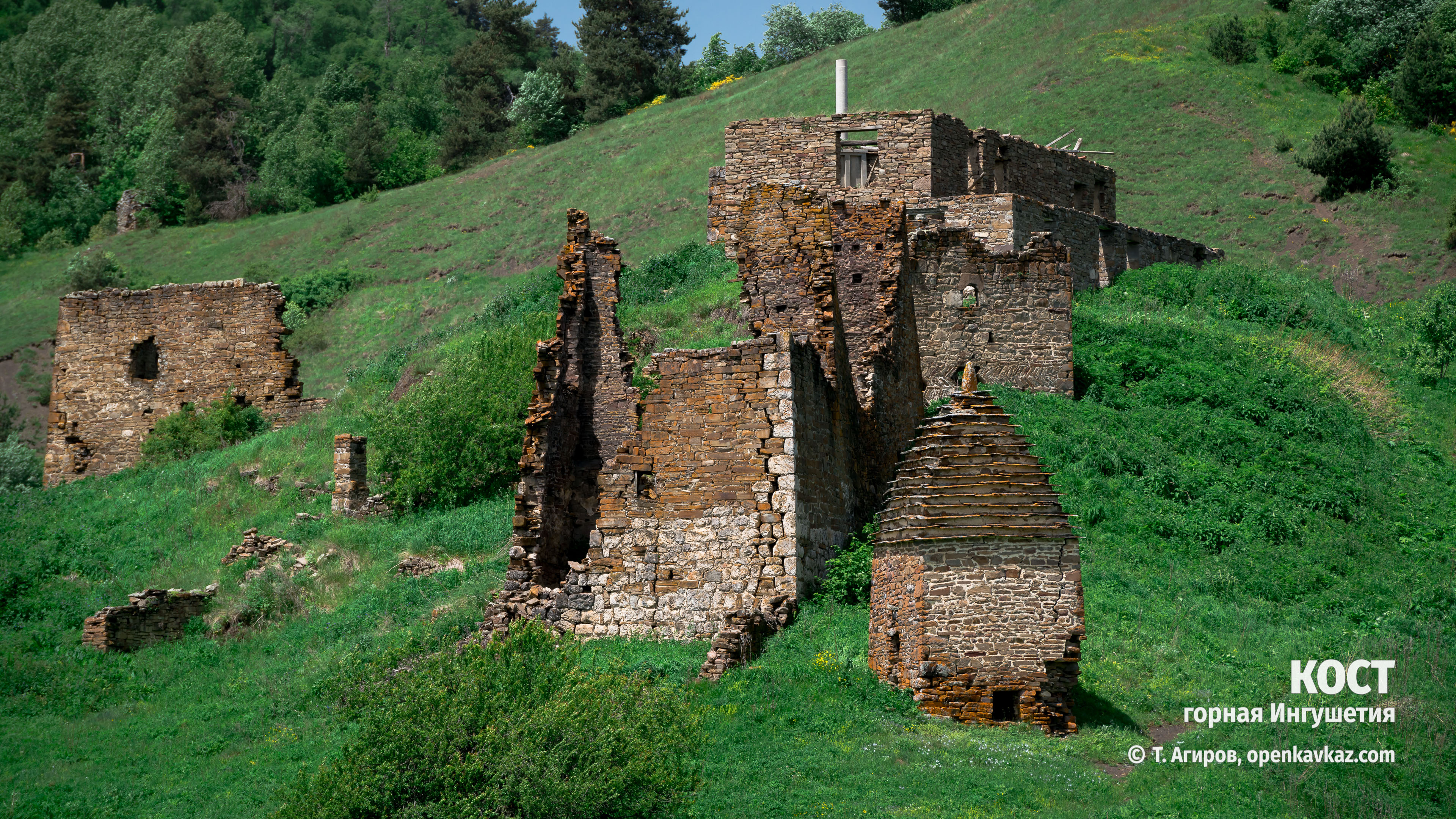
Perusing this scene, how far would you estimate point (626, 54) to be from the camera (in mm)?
78188

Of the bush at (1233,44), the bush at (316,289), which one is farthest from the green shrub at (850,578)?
the bush at (1233,44)

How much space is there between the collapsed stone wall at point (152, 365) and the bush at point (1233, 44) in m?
37.3

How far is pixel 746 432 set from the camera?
17.1m

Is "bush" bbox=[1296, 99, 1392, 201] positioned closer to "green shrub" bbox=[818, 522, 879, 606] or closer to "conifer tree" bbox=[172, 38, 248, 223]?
"green shrub" bbox=[818, 522, 879, 606]

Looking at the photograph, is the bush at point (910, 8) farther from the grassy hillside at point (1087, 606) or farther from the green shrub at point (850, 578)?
the green shrub at point (850, 578)

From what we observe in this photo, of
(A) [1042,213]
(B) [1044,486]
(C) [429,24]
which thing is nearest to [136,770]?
(B) [1044,486]

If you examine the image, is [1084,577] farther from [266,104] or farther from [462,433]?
[266,104]

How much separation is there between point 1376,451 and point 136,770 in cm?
2039

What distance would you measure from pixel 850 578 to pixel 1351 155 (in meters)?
35.6

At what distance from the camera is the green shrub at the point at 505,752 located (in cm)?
1131

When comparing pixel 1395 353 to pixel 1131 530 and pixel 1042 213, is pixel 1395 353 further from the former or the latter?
pixel 1131 530

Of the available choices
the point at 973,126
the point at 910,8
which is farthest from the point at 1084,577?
the point at 910,8

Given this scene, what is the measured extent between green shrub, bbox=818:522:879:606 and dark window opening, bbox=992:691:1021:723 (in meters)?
2.89

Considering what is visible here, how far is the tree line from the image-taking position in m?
76.0
